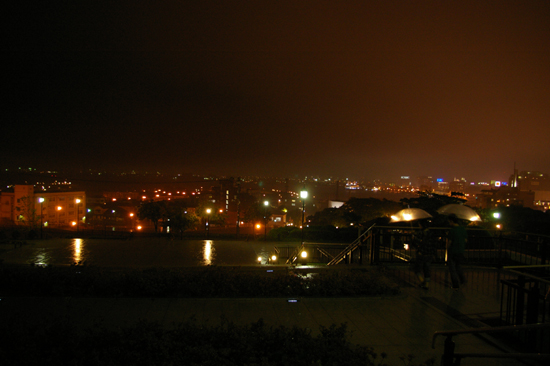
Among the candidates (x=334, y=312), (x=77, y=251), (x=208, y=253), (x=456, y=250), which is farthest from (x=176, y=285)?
(x=77, y=251)

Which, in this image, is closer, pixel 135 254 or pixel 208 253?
pixel 135 254

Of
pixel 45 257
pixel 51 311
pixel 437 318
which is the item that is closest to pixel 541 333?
pixel 437 318

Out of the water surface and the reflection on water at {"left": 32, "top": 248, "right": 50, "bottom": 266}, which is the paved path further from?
the reflection on water at {"left": 32, "top": 248, "right": 50, "bottom": 266}

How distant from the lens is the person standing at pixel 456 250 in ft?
24.5

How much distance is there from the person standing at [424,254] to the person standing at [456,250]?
0.36 m

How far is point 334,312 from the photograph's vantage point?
20.5 ft

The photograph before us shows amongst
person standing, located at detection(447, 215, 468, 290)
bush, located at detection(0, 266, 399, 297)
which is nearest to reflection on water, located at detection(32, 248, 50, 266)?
bush, located at detection(0, 266, 399, 297)

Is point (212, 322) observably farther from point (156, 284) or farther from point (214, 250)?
point (214, 250)

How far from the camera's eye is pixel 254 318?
584 centimetres

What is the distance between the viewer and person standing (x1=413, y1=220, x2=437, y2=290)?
7.56m

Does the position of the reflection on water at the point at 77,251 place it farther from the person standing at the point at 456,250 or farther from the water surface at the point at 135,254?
the person standing at the point at 456,250

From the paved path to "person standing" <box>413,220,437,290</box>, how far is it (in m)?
0.41

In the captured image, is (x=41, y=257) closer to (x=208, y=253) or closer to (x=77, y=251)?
(x=77, y=251)

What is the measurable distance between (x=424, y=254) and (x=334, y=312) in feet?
9.41
